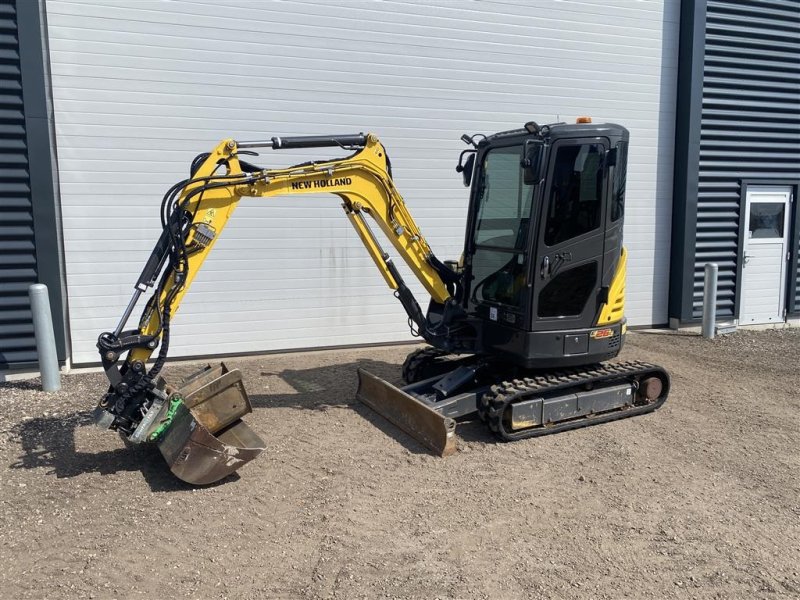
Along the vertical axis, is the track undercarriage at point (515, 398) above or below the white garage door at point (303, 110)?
below

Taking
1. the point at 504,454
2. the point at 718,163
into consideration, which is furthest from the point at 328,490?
the point at 718,163

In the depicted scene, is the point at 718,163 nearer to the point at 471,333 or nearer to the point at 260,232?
the point at 471,333

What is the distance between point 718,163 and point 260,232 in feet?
24.7

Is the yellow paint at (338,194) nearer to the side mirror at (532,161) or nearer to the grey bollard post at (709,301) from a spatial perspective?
the side mirror at (532,161)

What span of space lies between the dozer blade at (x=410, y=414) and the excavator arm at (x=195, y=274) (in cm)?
70

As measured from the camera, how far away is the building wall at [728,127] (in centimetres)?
1037

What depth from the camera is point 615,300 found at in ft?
20.3

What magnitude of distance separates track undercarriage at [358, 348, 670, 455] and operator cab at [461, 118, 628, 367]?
234mm

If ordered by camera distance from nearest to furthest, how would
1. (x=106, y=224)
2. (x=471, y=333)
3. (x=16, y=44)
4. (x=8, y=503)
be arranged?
(x=8, y=503) → (x=471, y=333) → (x=16, y=44) → (x=106, y=224)

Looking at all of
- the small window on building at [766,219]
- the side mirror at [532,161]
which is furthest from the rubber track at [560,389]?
the small window on building at [766,219]

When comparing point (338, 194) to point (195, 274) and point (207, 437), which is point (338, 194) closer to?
point (195, 274)

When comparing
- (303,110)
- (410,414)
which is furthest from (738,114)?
(410,414)

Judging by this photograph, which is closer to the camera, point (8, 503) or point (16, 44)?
point (8, 503)

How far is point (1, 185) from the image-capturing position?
24.8 feet
